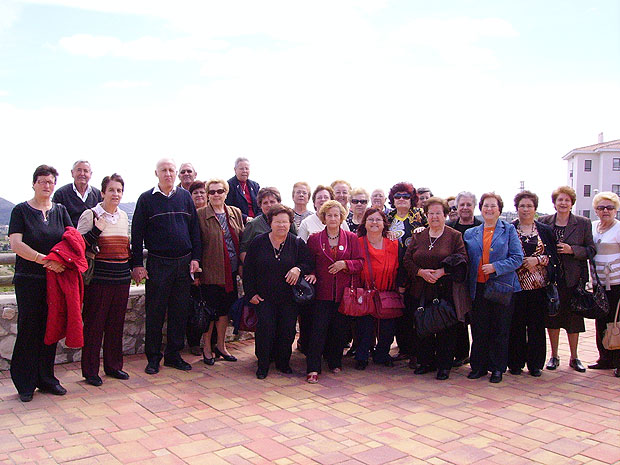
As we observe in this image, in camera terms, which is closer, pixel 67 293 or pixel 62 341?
pixel 67 293

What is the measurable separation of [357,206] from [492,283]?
188 cm

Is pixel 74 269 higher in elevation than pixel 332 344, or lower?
higher

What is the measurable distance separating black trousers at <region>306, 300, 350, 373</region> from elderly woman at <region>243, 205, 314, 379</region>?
0.23 metres

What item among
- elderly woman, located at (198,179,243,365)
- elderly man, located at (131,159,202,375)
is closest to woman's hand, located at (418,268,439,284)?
elderly woman, located at (198,179,243,365)

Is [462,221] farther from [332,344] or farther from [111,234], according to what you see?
[111,234]

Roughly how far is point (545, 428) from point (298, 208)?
3.50 m

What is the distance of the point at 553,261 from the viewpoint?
5.76 m

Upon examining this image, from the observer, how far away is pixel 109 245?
5172 mm

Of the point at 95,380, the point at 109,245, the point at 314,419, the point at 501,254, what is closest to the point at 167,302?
the point at 109,245

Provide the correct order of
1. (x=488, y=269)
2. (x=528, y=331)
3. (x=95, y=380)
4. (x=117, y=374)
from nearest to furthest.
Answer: (x=95, y=380) → (x=117, y=374) → (x=488, y=269) → (x=528, y=331)

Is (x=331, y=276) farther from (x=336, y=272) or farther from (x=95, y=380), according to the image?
(x=95, y=380)

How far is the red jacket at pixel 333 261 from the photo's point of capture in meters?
5.71

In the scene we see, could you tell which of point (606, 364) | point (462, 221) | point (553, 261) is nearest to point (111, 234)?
point (462, 221)

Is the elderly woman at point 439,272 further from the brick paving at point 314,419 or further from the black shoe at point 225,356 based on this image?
the black shoe at point 225,356
